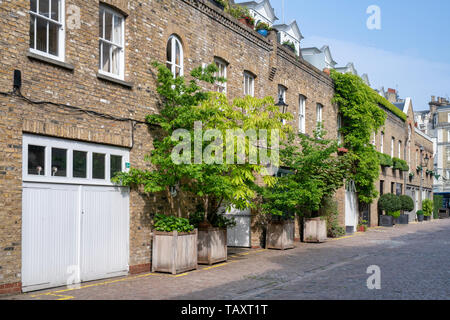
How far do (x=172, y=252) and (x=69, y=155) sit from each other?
3.08 metres

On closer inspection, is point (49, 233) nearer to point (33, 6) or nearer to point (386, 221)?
point (33, 6)

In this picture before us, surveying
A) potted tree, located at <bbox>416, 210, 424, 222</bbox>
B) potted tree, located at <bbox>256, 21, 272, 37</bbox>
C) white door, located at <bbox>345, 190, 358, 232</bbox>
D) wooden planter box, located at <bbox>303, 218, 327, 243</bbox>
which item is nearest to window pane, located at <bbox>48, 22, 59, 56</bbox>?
potted tree, located at <bbox>256, 21, 272, 37</bbox>

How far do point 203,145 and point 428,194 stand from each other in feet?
137

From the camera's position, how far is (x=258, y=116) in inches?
496

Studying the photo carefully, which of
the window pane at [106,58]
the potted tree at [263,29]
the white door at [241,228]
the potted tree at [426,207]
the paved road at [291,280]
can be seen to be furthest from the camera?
the potted tree at [426,207]

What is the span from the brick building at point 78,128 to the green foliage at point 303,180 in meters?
4.57

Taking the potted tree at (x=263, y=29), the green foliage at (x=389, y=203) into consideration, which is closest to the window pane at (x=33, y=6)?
the potted tree at (x=263, y=29)

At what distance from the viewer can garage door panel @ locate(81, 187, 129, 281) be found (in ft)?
33.4

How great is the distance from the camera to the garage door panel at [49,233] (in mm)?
8891

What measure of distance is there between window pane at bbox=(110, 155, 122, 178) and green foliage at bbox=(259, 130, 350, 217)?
4696mm

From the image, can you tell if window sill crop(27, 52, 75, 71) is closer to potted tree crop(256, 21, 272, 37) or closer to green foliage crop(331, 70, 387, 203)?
potted tree crop(256, 21, 272, 37)

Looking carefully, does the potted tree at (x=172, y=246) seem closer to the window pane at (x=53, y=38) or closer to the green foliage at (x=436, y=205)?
the window pane at (x=53, y=38)
